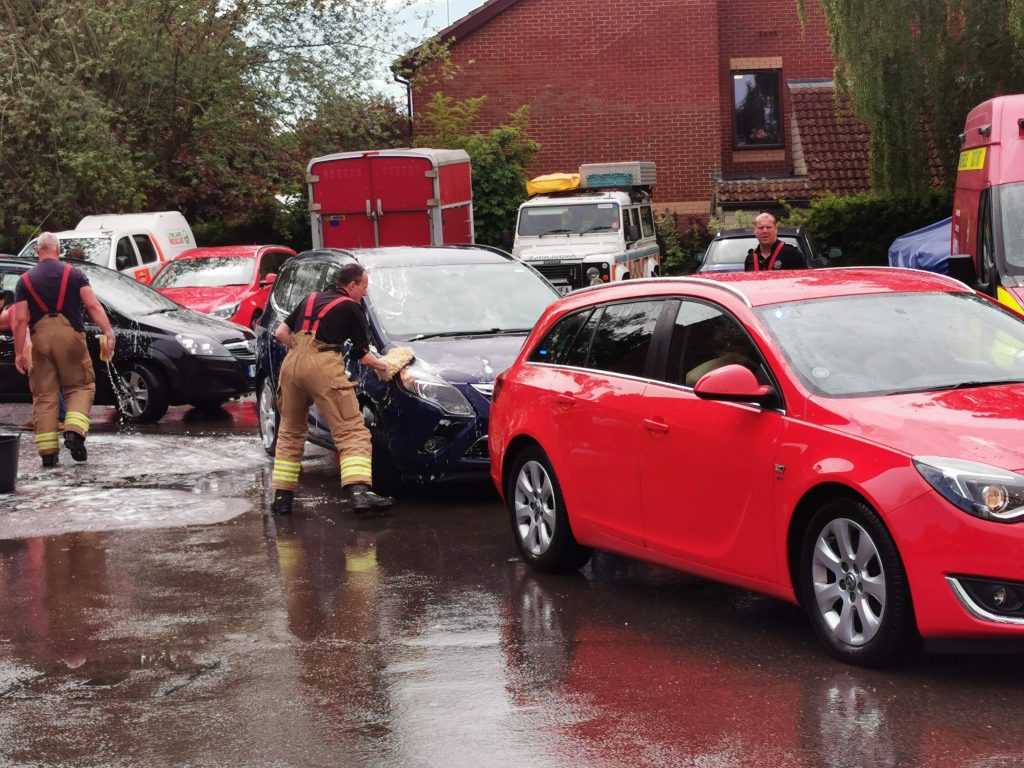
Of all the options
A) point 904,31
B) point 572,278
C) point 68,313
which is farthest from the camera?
point 572,278

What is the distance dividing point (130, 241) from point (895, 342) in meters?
19.1

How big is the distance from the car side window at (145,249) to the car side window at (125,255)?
0.18m

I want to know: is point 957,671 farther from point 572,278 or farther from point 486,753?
point 572,278

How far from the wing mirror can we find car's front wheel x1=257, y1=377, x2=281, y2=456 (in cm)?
683

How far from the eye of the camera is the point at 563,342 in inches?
331

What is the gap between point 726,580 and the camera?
269 inches

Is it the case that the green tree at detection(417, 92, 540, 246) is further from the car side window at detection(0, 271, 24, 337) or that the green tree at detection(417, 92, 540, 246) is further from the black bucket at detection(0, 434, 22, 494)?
the black bucket at detection(0, 434, 22, 494)

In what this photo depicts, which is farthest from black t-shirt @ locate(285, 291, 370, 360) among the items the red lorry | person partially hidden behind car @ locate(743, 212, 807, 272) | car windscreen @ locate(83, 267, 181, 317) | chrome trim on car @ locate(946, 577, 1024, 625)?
car windscreen @ locate(83, 267, 181, 317)

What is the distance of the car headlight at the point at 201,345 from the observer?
52.2 ft

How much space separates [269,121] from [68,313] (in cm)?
1804

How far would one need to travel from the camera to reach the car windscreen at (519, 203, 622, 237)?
25.6 m

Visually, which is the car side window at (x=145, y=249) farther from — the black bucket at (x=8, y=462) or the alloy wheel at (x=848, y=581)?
the alloy wheel at (x=848, y=581)

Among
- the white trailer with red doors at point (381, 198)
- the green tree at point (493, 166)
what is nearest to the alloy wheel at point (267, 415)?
the white trailer with red doors at point (381, 198)

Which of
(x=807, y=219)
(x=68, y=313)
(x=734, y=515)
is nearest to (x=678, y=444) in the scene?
(x=734, y=515)
